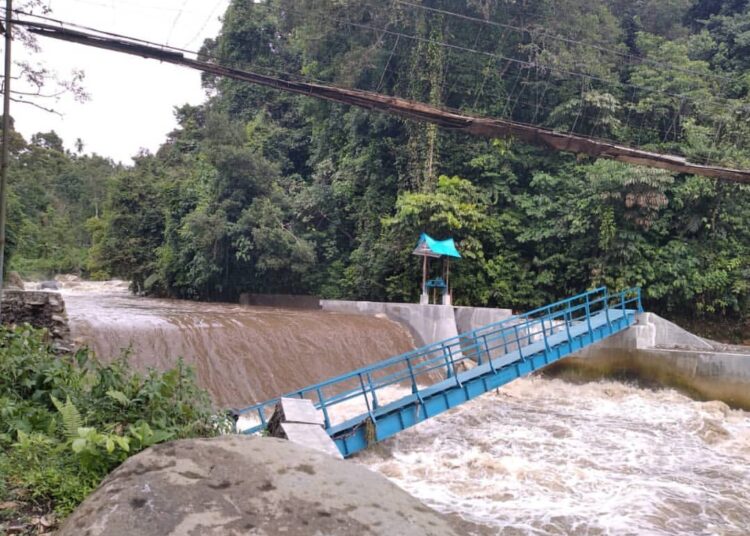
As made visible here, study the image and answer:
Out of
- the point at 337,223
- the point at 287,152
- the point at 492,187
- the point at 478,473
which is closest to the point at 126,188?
the point at 287,152

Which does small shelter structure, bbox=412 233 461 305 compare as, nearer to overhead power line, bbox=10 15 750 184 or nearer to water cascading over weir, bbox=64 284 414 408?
water cascading over weir, bbox=64 284 414 408

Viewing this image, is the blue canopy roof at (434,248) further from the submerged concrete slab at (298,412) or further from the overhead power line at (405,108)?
the submerged concrete slab at (298,412)

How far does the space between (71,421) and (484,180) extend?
19633 mm

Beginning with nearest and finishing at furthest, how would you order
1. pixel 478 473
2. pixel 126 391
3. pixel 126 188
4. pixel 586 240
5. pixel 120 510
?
pixel 120 510 < pixel 126 391 < pixel 478 473 < pixel 586 240 < pixel 126 188

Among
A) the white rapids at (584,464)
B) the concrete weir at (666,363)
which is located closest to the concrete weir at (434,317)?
the concrete weir at (666,363)

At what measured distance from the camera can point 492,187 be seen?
69.8 ft

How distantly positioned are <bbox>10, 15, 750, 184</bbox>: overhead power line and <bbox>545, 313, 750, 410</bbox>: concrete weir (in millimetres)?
3998

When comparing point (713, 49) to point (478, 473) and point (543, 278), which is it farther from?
point (478, 473)

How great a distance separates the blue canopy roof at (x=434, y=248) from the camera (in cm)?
1755

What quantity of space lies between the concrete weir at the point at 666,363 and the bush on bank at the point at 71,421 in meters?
12.0

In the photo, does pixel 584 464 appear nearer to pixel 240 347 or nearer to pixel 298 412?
pixel 298 412

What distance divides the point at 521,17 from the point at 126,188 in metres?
19.0

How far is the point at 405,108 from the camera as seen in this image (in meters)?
10.9

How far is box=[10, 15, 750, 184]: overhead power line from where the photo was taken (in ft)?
29.8
